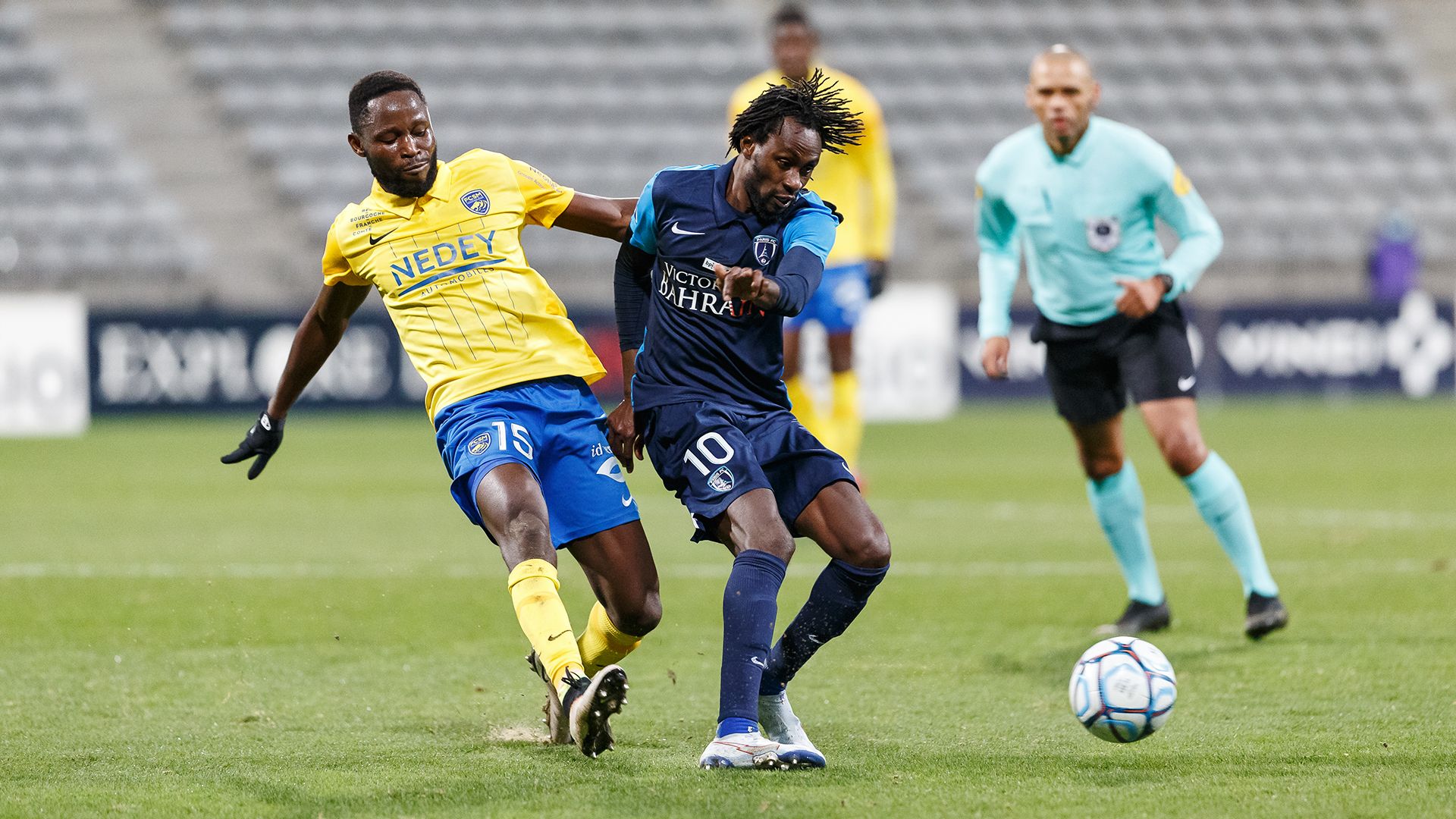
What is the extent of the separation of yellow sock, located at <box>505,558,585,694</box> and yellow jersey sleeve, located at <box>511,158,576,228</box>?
1.19m

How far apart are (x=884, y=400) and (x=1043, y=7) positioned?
30.0 feet

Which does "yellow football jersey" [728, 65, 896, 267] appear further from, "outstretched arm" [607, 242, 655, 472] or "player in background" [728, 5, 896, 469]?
"outstretched arm" [607, 242, 655, 472]

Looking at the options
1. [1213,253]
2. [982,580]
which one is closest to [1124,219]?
[1213,253]

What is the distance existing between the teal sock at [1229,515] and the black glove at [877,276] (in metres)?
3.81

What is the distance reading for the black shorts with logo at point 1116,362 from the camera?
6402 mm

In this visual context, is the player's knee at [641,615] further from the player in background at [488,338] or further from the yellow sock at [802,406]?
the yellow sock at [802,406]

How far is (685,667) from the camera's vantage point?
5.87 m

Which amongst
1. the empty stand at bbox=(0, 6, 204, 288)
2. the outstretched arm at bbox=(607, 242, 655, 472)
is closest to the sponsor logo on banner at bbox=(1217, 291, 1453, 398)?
the empty stand at bbox=(0, 6, 204, 288)

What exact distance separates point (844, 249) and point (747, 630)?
595 cm

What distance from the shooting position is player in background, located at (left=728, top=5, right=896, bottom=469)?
9.45 m

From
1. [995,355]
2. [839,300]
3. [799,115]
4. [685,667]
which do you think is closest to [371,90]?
[799,115]

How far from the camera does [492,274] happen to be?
4969 millimetres

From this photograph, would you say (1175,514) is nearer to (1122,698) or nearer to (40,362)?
(1122,698)

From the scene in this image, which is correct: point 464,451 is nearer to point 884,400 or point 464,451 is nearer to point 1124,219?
point 1124,219
